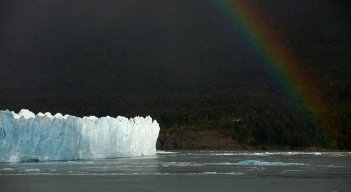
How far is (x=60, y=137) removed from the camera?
44.9 meters

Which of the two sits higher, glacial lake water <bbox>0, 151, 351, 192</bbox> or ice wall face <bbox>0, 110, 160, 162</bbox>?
ice wall face <bbox>0, 110, 160, 162</bbox>

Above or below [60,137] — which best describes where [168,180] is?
below

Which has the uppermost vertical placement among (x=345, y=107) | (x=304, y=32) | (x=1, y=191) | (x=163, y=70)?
(x=304, y=32)

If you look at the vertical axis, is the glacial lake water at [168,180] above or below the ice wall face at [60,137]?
below

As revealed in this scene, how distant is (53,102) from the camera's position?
122 meters

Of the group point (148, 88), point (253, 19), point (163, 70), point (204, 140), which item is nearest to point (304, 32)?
point (253, 19)

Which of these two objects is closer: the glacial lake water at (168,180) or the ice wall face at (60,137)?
the glacial lake water at (168,180)

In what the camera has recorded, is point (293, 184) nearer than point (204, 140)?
Yes

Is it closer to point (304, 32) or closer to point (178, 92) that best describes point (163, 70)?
point (178, 92)

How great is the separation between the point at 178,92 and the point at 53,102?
27.3m

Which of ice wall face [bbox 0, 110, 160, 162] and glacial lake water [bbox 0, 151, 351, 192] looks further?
ice wall face [bbox 0, 110, 160, 162]

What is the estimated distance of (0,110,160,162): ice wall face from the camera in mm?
42781

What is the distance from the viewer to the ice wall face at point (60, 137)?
42.8 metres

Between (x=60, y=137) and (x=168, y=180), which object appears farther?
(x=60, y=137)
